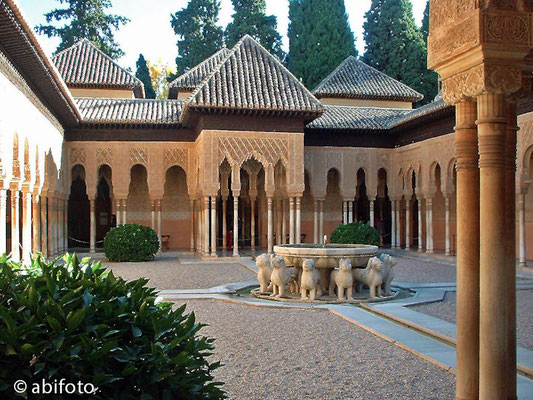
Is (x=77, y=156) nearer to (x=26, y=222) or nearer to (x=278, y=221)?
(x=26, y=222)

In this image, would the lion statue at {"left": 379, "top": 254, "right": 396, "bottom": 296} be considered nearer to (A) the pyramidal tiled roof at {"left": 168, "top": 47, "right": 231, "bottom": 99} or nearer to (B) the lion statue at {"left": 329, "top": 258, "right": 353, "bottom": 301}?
(B) the lion statue at {"left": 329, "top": 258, "right": 353, "bottom": 301}

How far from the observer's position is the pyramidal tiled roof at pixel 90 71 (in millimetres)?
28359

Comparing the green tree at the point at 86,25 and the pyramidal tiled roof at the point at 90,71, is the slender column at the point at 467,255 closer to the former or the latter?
the pyramidal tiled roof at the point at 90,71

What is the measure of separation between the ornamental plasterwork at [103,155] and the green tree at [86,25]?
746 inches

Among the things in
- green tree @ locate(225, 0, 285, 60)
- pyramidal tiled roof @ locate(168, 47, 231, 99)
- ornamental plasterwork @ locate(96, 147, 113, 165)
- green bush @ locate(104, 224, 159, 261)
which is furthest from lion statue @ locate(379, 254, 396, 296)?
green tree @ locate(225, 0, 285, 60)

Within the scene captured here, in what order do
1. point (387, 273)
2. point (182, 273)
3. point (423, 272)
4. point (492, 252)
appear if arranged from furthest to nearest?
point (423, 272)
point (182, 273)
point (387, 273)
point (492, 252)

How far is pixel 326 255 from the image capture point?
11.7 m

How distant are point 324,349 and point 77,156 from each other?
19.1 meters

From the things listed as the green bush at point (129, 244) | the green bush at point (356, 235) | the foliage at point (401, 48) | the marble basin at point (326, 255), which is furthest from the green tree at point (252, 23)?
the marble basin at point (326, 255)

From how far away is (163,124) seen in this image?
79.0ft

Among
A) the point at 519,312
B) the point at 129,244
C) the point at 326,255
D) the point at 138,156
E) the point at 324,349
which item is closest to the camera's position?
the point at 324,349

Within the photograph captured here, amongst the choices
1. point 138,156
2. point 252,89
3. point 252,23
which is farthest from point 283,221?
point 252,23

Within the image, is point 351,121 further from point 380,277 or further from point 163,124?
point 380,277

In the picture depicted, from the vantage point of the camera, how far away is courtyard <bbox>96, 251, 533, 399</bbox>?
563cm
